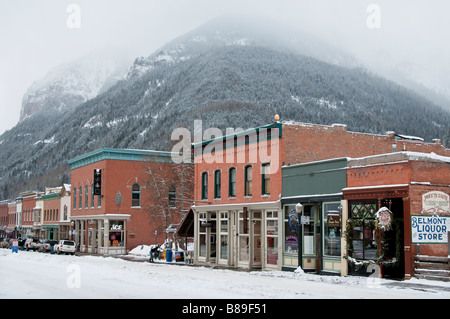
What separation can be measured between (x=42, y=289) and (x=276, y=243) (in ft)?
50.0

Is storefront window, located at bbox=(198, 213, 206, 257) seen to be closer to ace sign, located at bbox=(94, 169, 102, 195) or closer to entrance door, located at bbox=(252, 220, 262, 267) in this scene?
entrance door, located at bbox=(252, 220, 262, 267)

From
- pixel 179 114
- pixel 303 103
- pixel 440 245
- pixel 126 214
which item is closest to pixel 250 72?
pixel 303 103

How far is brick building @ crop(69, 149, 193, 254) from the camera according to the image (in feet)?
177

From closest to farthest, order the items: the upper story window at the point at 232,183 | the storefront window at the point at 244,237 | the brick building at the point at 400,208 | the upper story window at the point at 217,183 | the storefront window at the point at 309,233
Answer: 1. the brick building at the point at 400,208
2. the storefront window at the point at 309,233
3. the storefront window at the point at 244,237
4. the upper story window at the point at 232,183
5. the upper story window at the point at 217,183

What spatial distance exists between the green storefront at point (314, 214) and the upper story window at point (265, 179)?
160 cm

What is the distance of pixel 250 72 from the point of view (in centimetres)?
16825

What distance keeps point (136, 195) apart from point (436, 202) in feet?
120

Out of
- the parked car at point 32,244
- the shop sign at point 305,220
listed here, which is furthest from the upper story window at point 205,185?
the parked car at point 32,244

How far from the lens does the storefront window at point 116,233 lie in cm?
5397

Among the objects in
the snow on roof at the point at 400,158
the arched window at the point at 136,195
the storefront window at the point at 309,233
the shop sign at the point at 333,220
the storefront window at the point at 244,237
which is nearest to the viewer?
the snow on roof at the point at 400,158

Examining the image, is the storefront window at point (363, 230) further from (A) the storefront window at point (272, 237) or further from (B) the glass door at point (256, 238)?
(B) the glass door at point (256, 238)

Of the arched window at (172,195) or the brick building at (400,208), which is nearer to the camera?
the brick building at (400,208)

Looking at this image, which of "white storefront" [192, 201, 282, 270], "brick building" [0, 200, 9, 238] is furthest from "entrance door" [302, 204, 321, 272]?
"brick building" [0, 200, 9, 238]
